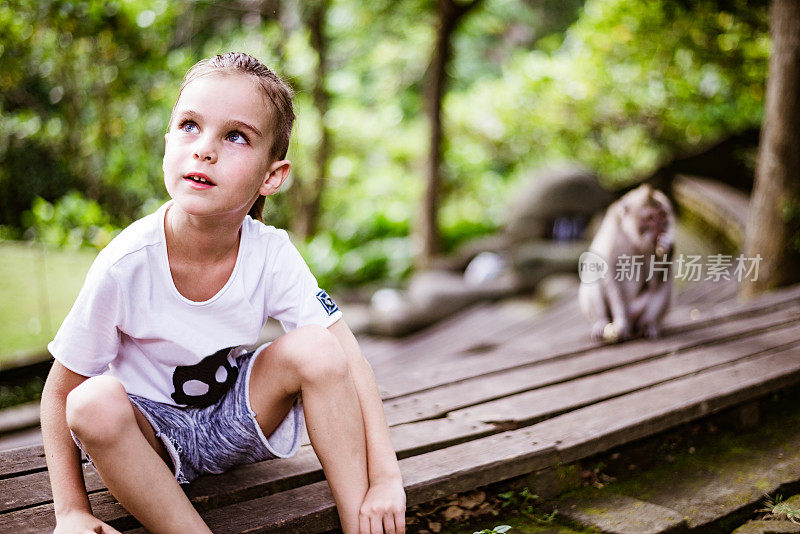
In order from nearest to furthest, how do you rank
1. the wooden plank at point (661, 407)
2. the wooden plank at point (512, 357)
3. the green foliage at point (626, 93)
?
the wooden plank at point (661, 407), the wooden plank at point (512, 357), the green foliage at point (626, 93)

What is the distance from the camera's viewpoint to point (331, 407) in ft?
5.68

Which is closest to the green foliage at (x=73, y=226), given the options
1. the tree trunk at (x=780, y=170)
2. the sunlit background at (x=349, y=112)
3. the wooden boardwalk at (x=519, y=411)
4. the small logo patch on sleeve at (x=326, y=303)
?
the sunlit background at (x=349, y=112)

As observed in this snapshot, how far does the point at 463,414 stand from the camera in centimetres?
243

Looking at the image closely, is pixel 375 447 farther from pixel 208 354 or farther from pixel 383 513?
pixel 208 354

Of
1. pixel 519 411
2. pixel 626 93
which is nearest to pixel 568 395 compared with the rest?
pixel 519 411

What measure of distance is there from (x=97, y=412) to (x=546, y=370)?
191 centimetres

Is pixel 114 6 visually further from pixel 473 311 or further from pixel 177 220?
pixel 177 220

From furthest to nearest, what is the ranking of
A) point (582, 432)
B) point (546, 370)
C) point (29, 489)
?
1. point (546, 370)
2. point (582, 432)
3. point (29, 489)

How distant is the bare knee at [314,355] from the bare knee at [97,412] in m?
0.39

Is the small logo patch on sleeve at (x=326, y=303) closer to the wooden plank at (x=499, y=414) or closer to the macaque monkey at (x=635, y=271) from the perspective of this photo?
the wooden plank at (x=499, y=414)

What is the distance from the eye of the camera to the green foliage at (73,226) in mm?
5586

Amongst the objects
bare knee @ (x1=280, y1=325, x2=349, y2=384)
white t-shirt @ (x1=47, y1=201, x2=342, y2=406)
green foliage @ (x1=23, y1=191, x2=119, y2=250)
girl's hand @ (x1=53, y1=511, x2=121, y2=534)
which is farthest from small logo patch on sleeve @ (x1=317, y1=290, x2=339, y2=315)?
green foliage @ (x1=23, y1=191, x2=119, y2=250)

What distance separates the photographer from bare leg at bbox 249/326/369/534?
172 centimetres

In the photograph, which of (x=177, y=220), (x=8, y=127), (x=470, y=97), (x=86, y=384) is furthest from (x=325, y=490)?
(x=470, y=97)
